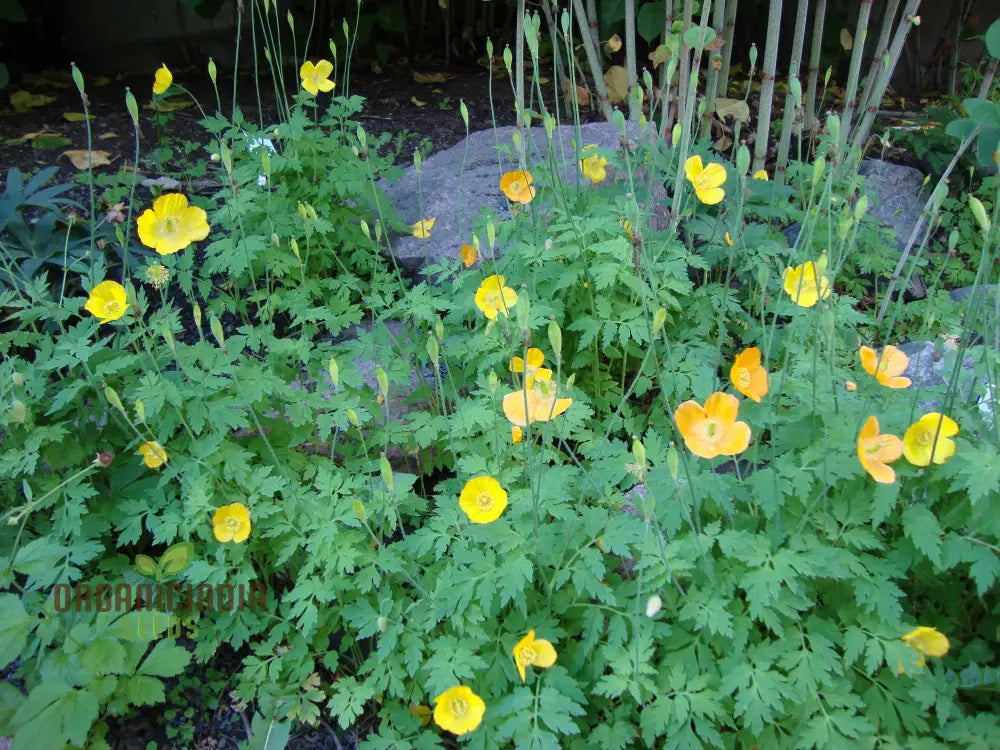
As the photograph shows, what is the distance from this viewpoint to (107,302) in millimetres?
1891

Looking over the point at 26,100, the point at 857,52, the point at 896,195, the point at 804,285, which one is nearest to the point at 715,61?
the point at 857,52

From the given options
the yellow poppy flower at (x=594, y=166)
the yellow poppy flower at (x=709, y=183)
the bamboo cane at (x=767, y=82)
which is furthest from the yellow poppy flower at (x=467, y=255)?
the bamboo cane at (x=767, y=82)

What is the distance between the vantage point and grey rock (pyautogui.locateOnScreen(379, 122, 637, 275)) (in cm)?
309

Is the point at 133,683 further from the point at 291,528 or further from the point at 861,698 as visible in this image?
the point at 861,698

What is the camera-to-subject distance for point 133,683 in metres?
1.62

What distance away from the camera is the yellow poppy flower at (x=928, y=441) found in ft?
4.56

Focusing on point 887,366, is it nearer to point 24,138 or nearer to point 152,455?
point 152,455

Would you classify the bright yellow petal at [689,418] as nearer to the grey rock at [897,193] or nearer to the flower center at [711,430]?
the flower center at [711,430]

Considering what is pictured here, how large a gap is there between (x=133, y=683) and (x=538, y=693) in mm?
903

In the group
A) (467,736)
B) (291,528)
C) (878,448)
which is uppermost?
(878,448)

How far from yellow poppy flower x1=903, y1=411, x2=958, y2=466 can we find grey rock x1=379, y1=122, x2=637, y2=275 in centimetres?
181

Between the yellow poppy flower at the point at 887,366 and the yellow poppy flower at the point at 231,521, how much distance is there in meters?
1.45

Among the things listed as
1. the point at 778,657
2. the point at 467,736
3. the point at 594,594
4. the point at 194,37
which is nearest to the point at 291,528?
the point at 467,736

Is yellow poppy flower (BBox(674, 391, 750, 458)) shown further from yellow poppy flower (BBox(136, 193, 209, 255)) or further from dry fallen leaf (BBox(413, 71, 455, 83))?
dry fallen leaf (BBox(413, 71, 455, 83))
